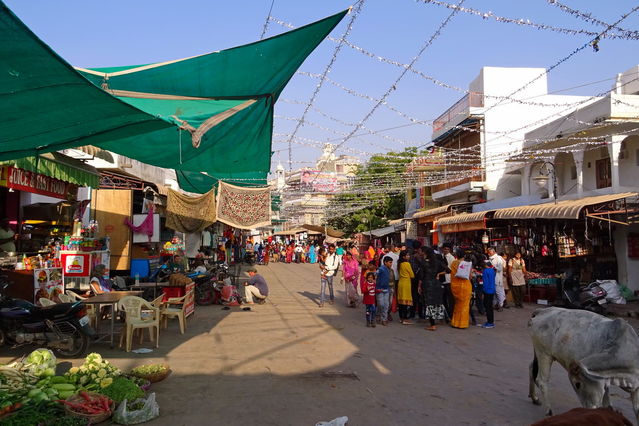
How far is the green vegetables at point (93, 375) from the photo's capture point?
5137 millimetres

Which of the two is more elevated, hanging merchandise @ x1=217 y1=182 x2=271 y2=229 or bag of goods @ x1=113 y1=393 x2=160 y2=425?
hanging merchandise @ x1=217 y1=182 x2=271 y2=229

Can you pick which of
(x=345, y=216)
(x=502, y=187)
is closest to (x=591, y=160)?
(x=502, y=187)

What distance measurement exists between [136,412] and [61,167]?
5882 millimetres

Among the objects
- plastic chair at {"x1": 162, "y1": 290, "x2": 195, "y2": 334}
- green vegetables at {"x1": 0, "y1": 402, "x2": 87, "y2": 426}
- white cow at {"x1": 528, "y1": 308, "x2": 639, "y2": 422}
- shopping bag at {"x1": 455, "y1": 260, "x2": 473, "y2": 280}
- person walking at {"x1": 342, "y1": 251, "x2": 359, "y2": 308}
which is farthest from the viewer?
person walking at {"x1": 342, "y1": 251, "x2": 359, "y2": 308}

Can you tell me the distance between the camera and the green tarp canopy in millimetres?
3635

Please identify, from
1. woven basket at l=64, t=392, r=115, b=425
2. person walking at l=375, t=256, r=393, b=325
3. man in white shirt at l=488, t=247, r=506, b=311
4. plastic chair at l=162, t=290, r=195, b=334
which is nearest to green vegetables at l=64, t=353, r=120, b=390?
woven basket at l=64, t=392, r=115, b=425

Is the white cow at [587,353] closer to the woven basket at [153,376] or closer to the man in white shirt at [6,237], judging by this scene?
the woven basket at [153,376]

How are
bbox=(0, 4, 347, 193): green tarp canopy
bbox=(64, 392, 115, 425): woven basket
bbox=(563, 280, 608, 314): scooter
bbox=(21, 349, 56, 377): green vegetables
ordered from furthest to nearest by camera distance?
bbox=(563, 280, 608, 314): scooter → bbox=(21, 349, 56, 377): green vegetables → bbox=(64, 392, 115, 425): woven basket → bbox=(0, 4, 347, 193): green tarp canopy

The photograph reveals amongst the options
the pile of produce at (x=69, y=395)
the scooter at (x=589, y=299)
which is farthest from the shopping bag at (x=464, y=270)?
the pile of produce at (x=69, y=395)

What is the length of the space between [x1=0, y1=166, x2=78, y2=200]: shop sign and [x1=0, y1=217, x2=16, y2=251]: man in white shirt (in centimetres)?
87

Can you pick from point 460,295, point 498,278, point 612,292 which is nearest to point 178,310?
point 460,295

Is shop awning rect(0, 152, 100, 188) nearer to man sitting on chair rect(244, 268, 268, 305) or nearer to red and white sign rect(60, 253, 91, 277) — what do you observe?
red and white sign rect(60, 253, 91, 277)

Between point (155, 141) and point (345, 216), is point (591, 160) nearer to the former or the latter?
point (155, 141)

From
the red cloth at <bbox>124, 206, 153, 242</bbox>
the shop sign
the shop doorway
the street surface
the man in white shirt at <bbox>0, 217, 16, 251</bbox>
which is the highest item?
the shop doorway
